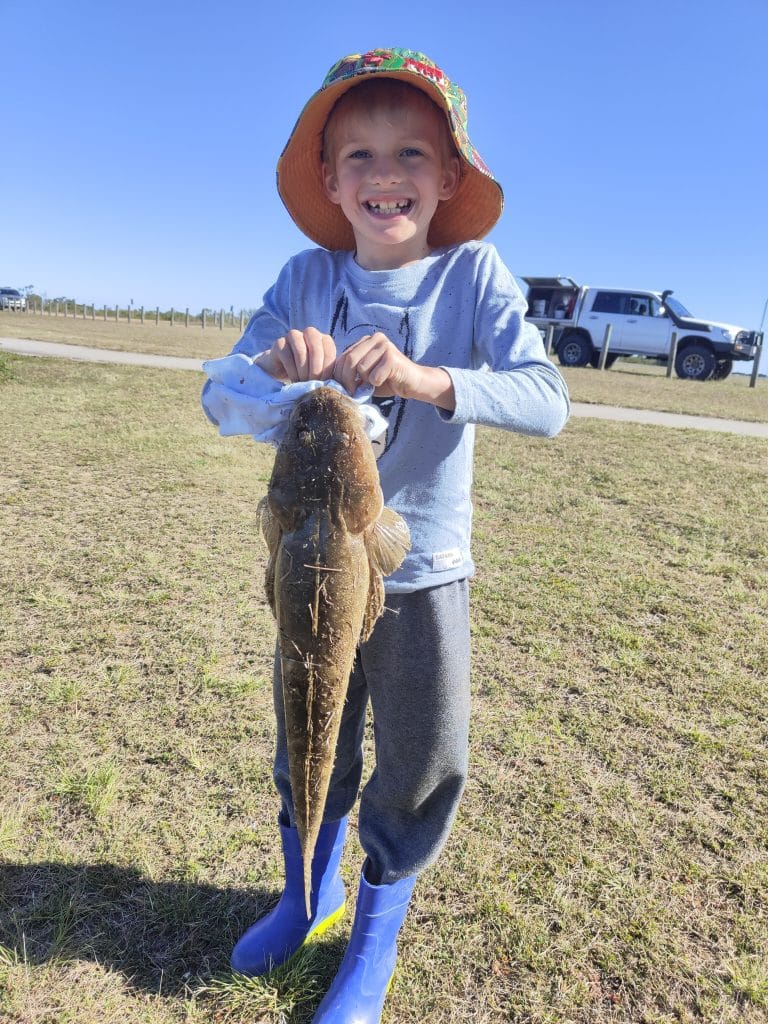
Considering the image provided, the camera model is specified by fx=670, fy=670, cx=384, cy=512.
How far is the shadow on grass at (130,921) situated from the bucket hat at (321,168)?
2.29 metres

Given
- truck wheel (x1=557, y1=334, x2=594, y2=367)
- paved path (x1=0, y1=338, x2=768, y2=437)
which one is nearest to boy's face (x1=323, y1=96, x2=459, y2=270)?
paved path (x1=0, y1=338, x2=768, y2=437)

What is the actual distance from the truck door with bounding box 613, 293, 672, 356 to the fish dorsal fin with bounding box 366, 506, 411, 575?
22264 millimetres

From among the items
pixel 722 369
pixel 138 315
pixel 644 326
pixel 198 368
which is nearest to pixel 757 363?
pixel 722 369

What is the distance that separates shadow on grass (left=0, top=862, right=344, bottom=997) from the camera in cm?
213

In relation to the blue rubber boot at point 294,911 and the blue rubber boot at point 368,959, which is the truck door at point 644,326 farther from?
the blue rubber boot at point 368,959

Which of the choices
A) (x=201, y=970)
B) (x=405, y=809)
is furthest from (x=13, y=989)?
(x=405, y=809)

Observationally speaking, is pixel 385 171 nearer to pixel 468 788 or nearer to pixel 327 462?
pixel 327 462

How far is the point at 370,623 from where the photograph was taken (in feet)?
5.30

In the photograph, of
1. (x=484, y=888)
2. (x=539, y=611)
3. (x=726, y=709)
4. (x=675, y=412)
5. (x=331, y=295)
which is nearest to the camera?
(x=331, y=295)

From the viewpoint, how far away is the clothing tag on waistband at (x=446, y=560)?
1.89 m

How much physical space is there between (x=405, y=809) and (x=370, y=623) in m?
0.75

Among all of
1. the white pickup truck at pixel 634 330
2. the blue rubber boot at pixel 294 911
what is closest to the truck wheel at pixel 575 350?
the white pickup truck at pixel 634 330

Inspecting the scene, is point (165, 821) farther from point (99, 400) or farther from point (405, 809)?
point (99, 400)

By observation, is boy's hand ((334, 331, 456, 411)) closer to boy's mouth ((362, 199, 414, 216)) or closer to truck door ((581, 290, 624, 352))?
boy's mouth ((362, 199, 414, 216))
